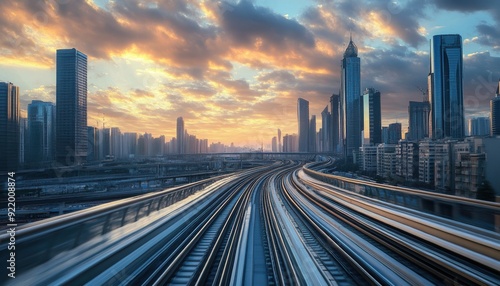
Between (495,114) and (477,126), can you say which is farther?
(477,126)

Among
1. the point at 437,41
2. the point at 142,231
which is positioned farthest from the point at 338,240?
the point at 437,41

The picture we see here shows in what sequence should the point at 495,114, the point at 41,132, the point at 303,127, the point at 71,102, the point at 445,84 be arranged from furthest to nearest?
the point at 303,127 → the point at 445,84 → the point at 71,102 → the point at 495,114 → the point at 41,132

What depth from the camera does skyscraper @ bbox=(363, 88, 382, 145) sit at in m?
96.0

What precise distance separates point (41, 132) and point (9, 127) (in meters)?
5.87

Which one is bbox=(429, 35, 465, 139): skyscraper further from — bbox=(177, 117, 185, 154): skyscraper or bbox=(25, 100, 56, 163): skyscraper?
bbox=(177, 117, 185, 154): skyscraper

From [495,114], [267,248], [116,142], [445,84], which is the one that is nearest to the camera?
[267,248]

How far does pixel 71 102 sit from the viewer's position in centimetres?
2191

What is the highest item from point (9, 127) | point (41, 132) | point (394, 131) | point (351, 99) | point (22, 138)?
point (351, 99)

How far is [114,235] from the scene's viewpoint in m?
6.33

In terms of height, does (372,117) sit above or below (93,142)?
above

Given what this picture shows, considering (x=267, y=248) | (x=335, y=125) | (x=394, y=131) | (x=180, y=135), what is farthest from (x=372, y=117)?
(x=267, y=248)

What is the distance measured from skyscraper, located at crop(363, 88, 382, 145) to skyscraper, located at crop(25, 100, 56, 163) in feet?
302

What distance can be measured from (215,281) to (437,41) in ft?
144

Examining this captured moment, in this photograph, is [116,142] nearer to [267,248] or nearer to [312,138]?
[267,248]
